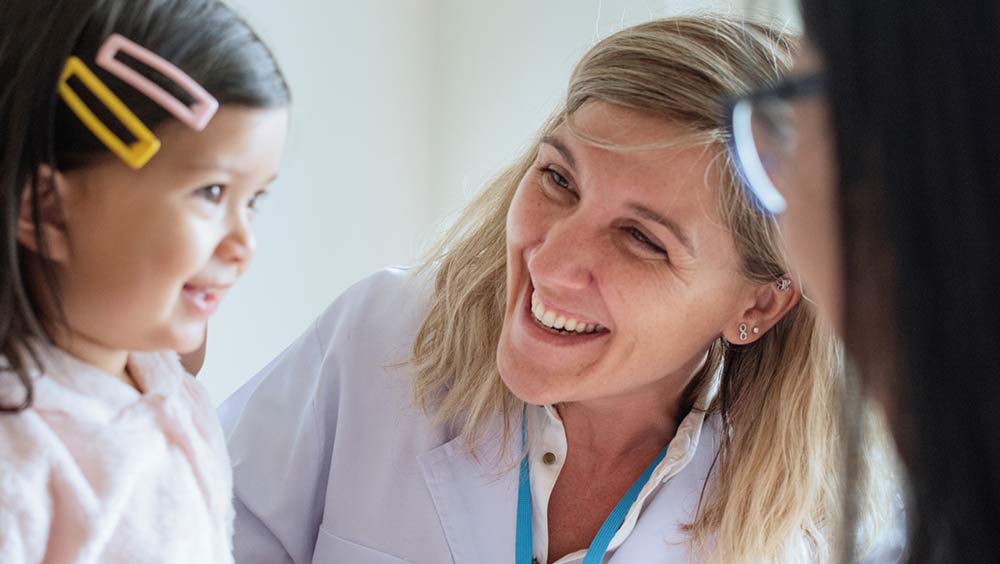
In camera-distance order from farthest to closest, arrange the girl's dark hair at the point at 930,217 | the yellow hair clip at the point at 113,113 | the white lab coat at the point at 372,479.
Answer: the white lab coat at the point at 372,479 < the yellow hair clip at the point at 113,113 < the girl's dark hair at the point at 930,217

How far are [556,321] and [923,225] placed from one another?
2.63 feet

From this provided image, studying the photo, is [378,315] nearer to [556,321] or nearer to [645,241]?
[556,321]

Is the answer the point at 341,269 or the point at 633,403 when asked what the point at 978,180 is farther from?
the point at 341,269

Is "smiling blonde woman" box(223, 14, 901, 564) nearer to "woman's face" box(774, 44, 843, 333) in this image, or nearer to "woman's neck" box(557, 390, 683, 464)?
"woman's neck" box(557, 390, 683, 464)

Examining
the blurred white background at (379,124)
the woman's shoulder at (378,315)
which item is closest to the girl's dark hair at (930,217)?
the woman's shoulder at (378,315)

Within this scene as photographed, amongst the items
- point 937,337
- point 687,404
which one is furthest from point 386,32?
point 937,337

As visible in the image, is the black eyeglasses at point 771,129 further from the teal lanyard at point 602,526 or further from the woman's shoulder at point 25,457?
the teal lanyard at point 602,526

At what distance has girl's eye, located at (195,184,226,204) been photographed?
78cm

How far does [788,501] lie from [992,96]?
1037mm

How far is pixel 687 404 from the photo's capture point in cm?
162

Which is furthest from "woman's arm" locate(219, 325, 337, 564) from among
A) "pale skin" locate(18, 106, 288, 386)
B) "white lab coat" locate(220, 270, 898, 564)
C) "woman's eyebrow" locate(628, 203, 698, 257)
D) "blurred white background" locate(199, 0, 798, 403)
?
"pale skin" locate(18, 106, 288, 386)

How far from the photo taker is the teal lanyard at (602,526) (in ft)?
4.77

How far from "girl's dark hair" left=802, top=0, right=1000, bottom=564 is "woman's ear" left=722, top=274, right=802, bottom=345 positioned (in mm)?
795

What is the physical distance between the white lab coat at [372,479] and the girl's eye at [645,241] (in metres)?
0.34
